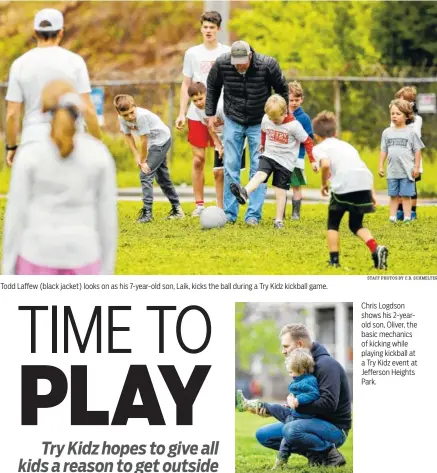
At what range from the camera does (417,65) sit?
15.1m

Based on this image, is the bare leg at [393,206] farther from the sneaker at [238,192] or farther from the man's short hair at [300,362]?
the man's short hair at [300,362]

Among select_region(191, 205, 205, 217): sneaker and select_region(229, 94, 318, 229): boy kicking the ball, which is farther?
select_region(191, 205, 205, 217): sneaker

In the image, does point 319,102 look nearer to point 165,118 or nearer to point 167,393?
point 165,118

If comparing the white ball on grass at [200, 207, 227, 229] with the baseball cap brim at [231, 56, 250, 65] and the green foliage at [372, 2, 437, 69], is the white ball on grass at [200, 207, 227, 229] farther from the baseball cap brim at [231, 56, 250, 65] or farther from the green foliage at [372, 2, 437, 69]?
the green foliage at [372, 2, 437, 69]

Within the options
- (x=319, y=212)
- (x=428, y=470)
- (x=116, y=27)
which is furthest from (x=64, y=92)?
(x=116, y=27)

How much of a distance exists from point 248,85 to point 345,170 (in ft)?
5.23

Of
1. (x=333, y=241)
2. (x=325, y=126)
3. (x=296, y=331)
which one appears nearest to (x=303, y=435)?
(x=296, y=331)

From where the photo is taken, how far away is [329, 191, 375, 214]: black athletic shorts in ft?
23.3

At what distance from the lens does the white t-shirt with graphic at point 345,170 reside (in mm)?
7055

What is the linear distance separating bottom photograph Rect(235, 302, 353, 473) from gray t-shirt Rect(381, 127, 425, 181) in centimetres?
292

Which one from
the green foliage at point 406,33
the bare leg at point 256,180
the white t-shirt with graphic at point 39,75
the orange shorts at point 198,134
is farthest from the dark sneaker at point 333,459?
the green foliage at point 406,33

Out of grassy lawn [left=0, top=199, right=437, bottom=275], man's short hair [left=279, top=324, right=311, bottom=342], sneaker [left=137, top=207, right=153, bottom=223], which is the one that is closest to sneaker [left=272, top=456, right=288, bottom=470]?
man's short hair [left=279, top=324, right=311, bottom=342]

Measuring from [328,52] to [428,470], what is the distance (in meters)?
10.6

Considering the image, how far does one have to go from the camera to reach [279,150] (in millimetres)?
8406
